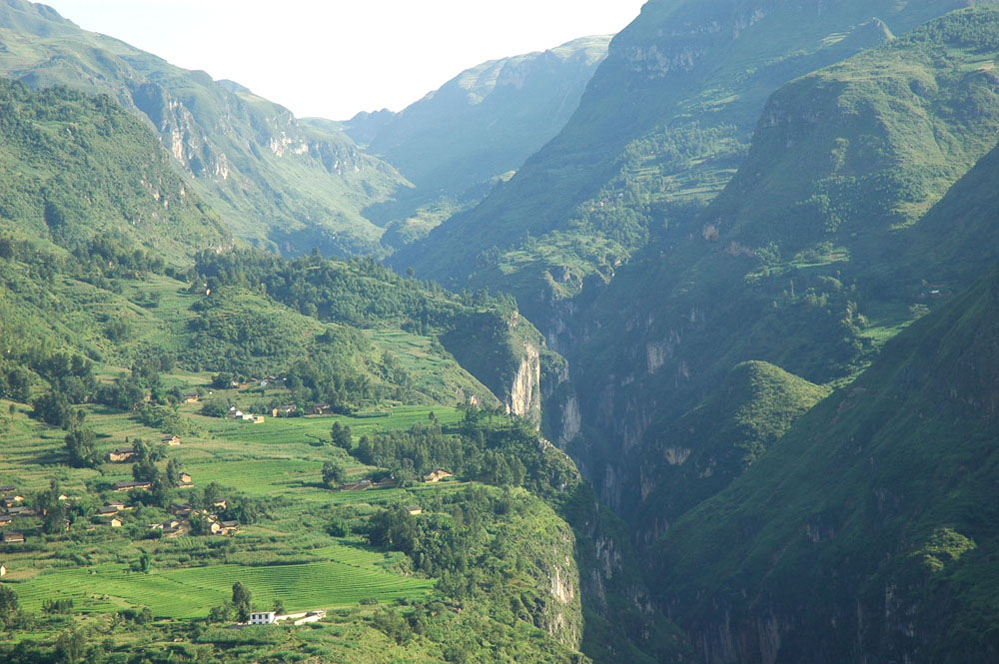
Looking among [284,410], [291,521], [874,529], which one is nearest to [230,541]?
[291,521]

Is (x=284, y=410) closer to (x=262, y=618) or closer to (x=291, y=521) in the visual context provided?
(x=291, y=521)

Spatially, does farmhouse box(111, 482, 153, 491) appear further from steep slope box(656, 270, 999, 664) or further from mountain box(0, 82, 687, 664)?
steep slope box(656, 270, 999, 664)

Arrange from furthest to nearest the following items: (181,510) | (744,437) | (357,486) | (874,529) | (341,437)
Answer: (744,437)
(341,437)
(357,486)
(874,529)
(181,510)

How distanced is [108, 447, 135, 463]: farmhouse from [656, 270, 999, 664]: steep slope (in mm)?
70873

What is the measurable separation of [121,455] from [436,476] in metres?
38.4

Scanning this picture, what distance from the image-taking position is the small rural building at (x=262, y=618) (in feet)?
358

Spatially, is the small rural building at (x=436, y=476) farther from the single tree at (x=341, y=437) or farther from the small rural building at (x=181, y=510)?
the small rural building at (x=181, y=510)

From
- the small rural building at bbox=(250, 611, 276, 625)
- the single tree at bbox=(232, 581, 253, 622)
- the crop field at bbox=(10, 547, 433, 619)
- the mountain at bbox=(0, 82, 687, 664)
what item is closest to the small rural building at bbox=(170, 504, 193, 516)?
the mountain at bbox=(0, 82, 687, 664)

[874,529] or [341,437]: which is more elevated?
[341,437]

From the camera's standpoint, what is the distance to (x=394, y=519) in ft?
448

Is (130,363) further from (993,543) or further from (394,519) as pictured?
(993,543)

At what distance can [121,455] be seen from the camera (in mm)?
151750

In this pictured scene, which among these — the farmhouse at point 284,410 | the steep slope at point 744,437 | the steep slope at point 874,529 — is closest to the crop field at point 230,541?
the farmhouse at point 284,410

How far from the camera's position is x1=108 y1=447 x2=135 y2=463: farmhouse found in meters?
151
